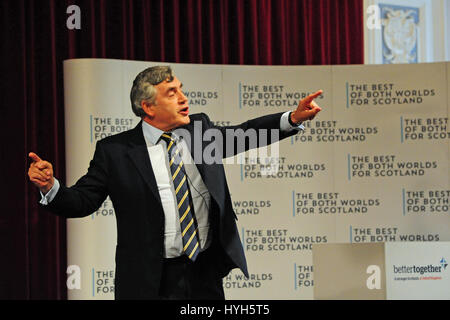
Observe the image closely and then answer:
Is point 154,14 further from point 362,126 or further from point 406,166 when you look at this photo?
point 406,166

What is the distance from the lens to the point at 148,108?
8.93ft

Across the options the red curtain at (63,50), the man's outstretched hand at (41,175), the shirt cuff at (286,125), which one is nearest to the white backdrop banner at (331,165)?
the red curtain at (63,50)

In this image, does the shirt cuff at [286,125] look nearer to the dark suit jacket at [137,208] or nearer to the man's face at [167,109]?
the dark suit jacket at [137,208]

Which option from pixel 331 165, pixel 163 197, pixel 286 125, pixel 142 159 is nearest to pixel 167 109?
pixel 142 159

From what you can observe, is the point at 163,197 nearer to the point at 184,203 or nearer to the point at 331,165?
the point at 184,203

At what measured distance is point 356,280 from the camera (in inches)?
158

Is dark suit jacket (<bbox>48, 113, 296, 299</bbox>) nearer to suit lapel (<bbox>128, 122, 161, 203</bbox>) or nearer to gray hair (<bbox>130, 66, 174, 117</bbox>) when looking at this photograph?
suit lapel (<bbox>128, 122, 161, 203</bbox>)

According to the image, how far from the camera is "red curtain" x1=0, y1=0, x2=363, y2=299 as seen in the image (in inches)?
183

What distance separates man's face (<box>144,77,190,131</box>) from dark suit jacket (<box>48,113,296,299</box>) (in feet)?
0.35

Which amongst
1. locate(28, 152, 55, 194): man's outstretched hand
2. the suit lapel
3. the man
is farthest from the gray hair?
locate(28, 152, 55, 194): man's outstretched hand

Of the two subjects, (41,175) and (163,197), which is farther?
(163,197)

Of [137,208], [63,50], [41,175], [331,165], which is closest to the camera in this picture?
[41,175]

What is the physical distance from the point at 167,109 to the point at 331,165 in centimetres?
224
